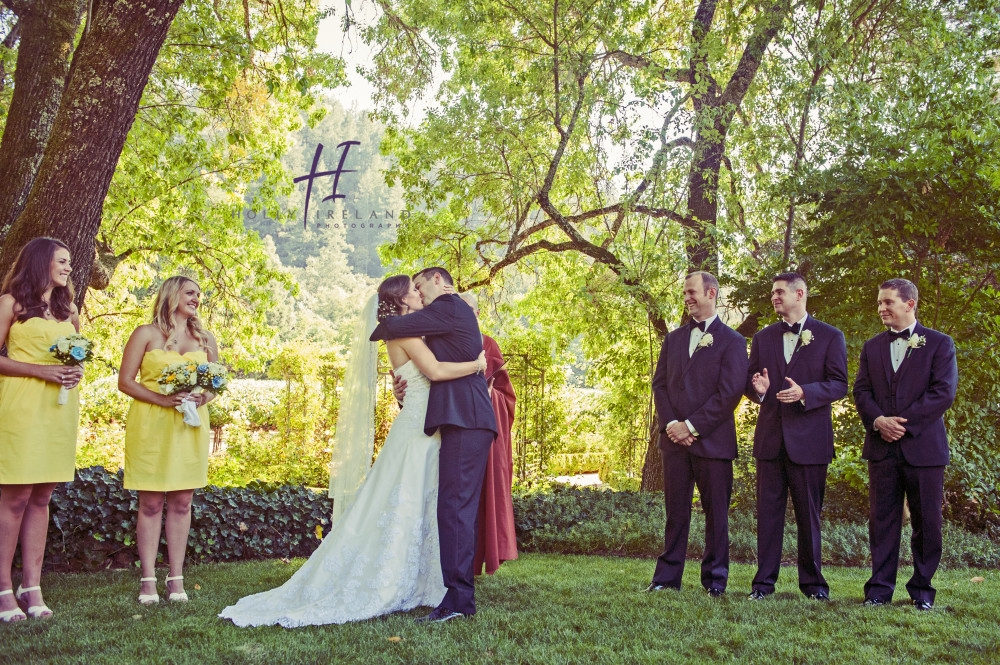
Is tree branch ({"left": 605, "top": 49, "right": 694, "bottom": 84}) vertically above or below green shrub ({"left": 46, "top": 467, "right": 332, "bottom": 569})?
above

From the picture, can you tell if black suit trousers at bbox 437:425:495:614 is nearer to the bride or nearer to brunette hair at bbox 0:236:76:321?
the bride

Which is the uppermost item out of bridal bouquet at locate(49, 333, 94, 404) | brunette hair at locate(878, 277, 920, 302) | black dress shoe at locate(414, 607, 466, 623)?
brunette hair at locate(878, 277, 920, 302)

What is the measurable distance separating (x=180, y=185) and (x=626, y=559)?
839 cm

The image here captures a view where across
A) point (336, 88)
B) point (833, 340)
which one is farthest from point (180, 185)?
point (833, 340)

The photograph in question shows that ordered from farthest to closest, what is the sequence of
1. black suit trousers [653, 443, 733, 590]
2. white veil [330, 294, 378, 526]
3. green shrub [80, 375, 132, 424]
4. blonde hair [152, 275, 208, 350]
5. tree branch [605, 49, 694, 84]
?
green shrub [80, 375, 132, 424] → tree branch [605, 49, 694, 84] → black suit trousers [653, 443, 733, 590] → white veil [330, 294, 378, 526] → blonde hair [152, 275, 208, 350]

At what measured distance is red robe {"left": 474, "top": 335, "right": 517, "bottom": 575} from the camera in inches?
186

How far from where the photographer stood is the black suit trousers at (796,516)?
457 cm

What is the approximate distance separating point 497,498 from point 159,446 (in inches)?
85.7

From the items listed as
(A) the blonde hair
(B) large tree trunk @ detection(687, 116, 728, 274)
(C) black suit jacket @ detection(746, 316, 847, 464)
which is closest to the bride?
(A) the blonde hair

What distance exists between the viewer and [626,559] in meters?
6.65

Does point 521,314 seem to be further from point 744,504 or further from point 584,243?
point 744,504

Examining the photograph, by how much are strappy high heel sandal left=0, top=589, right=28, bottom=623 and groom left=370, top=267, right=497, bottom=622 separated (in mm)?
2176

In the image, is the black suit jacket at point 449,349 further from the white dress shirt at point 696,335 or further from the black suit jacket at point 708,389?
the white dress shirt at point 696,335

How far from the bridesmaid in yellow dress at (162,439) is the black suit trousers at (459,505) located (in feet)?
4.80
